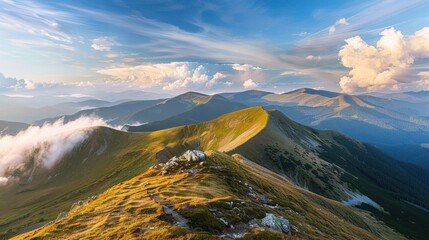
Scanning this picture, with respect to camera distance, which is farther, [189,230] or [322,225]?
[322,225]

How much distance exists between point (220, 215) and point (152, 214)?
11584 millimetres

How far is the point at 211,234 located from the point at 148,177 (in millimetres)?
54401

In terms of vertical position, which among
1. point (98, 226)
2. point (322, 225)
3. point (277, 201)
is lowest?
point (322, 225)

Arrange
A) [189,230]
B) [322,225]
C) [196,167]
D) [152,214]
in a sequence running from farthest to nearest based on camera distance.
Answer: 1. [196,167]
2. [322,225]
3. [152,214]
4. [189,230]

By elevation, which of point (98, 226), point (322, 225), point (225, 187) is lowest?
point (322, 225)

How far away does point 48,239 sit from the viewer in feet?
136

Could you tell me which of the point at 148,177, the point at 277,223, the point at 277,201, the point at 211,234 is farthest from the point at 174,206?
the point at 148,177

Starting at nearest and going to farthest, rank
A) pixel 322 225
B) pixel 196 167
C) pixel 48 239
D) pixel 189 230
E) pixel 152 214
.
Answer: pixel 189 230 → pixel 48 239 → pixel 152 214 → pixel 322 225 → pixel 196 167

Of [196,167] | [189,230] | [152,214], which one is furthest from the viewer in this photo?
[196,167]

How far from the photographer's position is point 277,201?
7194cm

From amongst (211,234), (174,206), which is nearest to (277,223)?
(211,234)

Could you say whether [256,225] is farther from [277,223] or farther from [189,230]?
[189,230]

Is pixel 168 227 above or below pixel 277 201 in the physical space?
above

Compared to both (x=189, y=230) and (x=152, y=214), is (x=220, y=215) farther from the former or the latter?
(x=152, y=214)
